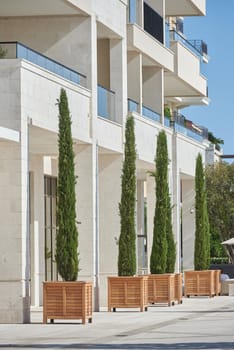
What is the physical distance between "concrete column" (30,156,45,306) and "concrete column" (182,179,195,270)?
17.5m

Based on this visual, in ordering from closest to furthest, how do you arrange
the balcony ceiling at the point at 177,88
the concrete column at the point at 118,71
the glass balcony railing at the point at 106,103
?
the glass balcony railing at the point at 106,103
the concrete column at the point at 118,71
the balcony ceiling at the point at 177,88

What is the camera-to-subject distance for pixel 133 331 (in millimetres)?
29547

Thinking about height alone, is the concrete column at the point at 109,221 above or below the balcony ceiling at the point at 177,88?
below

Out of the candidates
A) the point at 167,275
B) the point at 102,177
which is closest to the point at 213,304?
the point at 167,275

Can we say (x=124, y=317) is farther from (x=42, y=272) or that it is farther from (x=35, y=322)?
(x=42, y=272)

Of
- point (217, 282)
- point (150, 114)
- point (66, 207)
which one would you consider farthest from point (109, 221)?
point (217, 282)

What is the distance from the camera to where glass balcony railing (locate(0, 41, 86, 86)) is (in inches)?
1315

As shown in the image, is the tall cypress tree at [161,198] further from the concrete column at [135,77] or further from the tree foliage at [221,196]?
the tree foliage at [221,196]

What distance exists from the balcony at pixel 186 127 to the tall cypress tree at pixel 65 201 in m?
19.0

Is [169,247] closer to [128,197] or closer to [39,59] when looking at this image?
[128,197]

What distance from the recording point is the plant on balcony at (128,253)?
128 ft

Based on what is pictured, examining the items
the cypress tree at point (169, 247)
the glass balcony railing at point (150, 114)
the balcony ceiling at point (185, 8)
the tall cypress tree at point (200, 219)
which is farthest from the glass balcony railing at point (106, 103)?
the balcony ceiling at point (185, 8)

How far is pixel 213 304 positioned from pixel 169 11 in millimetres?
17658

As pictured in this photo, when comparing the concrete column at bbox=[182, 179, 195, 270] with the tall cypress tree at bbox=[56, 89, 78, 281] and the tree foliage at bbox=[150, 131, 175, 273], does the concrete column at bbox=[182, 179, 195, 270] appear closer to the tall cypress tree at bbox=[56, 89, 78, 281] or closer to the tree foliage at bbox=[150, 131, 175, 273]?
the tree foliage at bbox=[150, 131, 175, 273]
